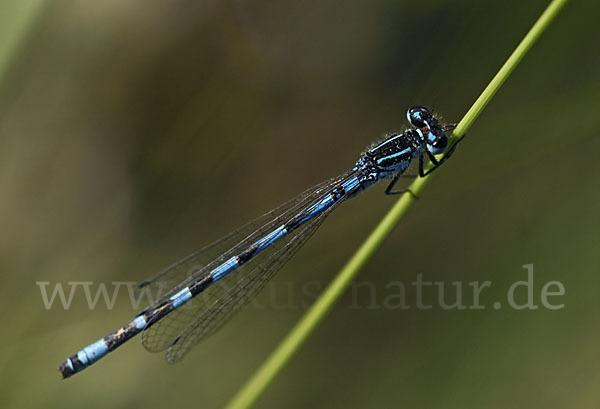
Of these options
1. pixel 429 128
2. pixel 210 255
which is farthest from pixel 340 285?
→ pixel 210 255

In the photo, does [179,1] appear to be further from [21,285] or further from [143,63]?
[21,285]

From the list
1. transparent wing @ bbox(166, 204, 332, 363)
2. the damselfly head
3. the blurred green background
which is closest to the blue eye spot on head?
the damselfly head

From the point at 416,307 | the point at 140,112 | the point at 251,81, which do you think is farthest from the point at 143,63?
the point at 416,307

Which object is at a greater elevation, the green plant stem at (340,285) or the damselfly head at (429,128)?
the damselfly head at (429,128)

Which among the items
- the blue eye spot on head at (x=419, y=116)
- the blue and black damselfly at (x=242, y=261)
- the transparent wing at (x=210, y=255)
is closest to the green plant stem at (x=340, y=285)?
the blue and black damselfly at (x=242, y=261)

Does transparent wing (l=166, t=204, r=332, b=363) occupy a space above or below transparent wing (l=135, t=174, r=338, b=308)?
below

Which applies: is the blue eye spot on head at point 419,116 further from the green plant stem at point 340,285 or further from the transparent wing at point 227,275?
the green plant stem at point 340,285

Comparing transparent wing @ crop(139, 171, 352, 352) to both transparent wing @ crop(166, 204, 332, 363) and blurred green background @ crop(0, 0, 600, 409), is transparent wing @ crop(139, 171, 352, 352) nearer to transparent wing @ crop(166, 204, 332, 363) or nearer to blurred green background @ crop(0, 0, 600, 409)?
transparent wing @ crop(166, 204, 332, 363)
